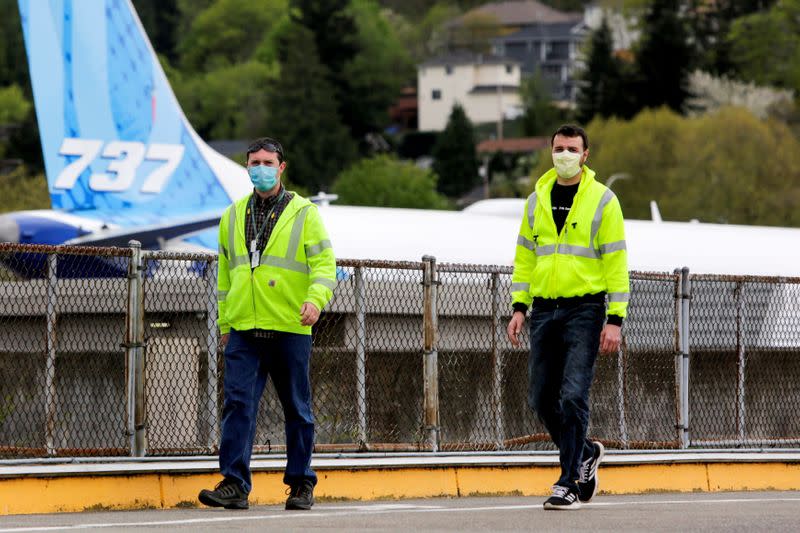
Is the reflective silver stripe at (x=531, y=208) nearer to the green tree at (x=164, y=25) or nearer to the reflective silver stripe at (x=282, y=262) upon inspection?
the reflective silver stripe at (x=282, y=262)

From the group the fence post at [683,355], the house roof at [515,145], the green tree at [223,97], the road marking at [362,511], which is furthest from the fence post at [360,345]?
the green tree at [223,97]

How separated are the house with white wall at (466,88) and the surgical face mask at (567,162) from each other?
533 feet

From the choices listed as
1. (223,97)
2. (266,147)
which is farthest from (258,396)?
(223,97)

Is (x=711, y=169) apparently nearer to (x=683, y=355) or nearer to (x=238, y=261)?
(x=683, y=355)

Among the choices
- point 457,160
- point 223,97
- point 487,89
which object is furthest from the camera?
point 487,89

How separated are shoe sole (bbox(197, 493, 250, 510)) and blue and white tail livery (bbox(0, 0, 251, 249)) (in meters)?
16.1

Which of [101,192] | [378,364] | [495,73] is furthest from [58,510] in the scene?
[495,73]

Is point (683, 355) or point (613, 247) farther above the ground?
point (613, 247)

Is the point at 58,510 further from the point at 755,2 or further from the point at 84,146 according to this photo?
the point at 755,2

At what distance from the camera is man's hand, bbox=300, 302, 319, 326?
9.60 metres

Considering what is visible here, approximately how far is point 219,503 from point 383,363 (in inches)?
108

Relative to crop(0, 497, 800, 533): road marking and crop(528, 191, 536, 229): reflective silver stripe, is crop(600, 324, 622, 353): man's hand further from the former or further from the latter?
crop(0, 497, 800, 533): road marking

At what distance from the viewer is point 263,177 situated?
9914 millimetres

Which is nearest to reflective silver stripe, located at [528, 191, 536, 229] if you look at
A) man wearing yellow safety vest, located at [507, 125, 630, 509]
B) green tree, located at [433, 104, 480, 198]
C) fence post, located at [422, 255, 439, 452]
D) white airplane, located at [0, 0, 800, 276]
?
man wearing yellow safety vest, located at [507, 125, 630, 509]
